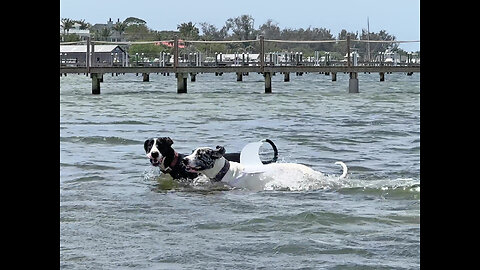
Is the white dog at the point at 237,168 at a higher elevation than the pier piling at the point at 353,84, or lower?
lower

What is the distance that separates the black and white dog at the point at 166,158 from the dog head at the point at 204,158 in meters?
0.13

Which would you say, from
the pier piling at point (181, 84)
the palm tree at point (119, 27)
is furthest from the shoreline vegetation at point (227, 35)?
the pier piling at point (181, 84)

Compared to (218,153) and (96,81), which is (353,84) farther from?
(218,153)

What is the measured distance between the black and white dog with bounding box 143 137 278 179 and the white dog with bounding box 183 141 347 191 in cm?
11

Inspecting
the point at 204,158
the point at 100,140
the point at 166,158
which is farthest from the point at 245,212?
the point at 100,140

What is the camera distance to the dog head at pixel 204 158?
28.4 ft

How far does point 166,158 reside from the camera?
28.9 feet

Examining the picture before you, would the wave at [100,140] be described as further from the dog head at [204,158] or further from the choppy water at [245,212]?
the dog head at [204,158]

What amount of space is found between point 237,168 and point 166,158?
69 cm
